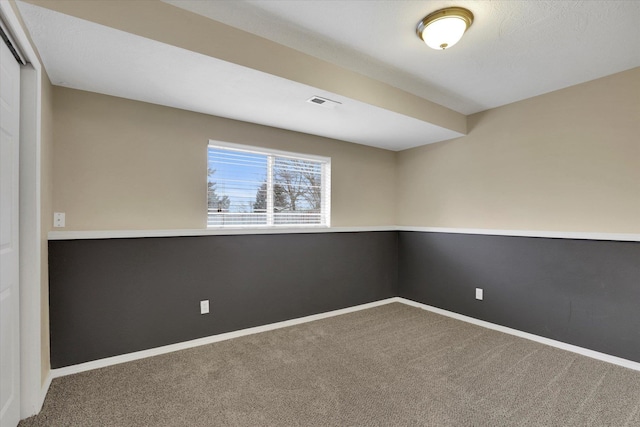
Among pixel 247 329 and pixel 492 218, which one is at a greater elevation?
pixel 492 218

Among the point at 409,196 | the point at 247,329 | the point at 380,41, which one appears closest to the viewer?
the point at 380,41

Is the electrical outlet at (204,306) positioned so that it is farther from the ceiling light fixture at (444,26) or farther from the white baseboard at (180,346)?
the ceiling light fixture at (444,26)

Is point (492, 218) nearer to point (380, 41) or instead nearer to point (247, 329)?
point (380, 41)

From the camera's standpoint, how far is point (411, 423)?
1.74m

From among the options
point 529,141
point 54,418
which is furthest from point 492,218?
point 54,418

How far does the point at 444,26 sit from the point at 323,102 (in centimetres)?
107

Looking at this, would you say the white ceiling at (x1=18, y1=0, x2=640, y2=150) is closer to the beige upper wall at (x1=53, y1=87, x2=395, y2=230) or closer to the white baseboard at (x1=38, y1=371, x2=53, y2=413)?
the beige upper wall at (x1=53, y1=87, x2=395, y2=230)

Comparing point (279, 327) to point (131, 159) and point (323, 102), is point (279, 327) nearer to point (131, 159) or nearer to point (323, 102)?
point (131, 159)

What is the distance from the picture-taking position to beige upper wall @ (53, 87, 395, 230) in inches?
93.0

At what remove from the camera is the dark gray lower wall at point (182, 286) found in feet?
7.64

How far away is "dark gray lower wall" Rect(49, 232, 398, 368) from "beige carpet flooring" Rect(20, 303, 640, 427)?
233mm

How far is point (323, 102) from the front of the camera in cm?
264

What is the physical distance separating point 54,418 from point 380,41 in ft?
10.4

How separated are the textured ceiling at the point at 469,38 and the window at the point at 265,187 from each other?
134 cm
